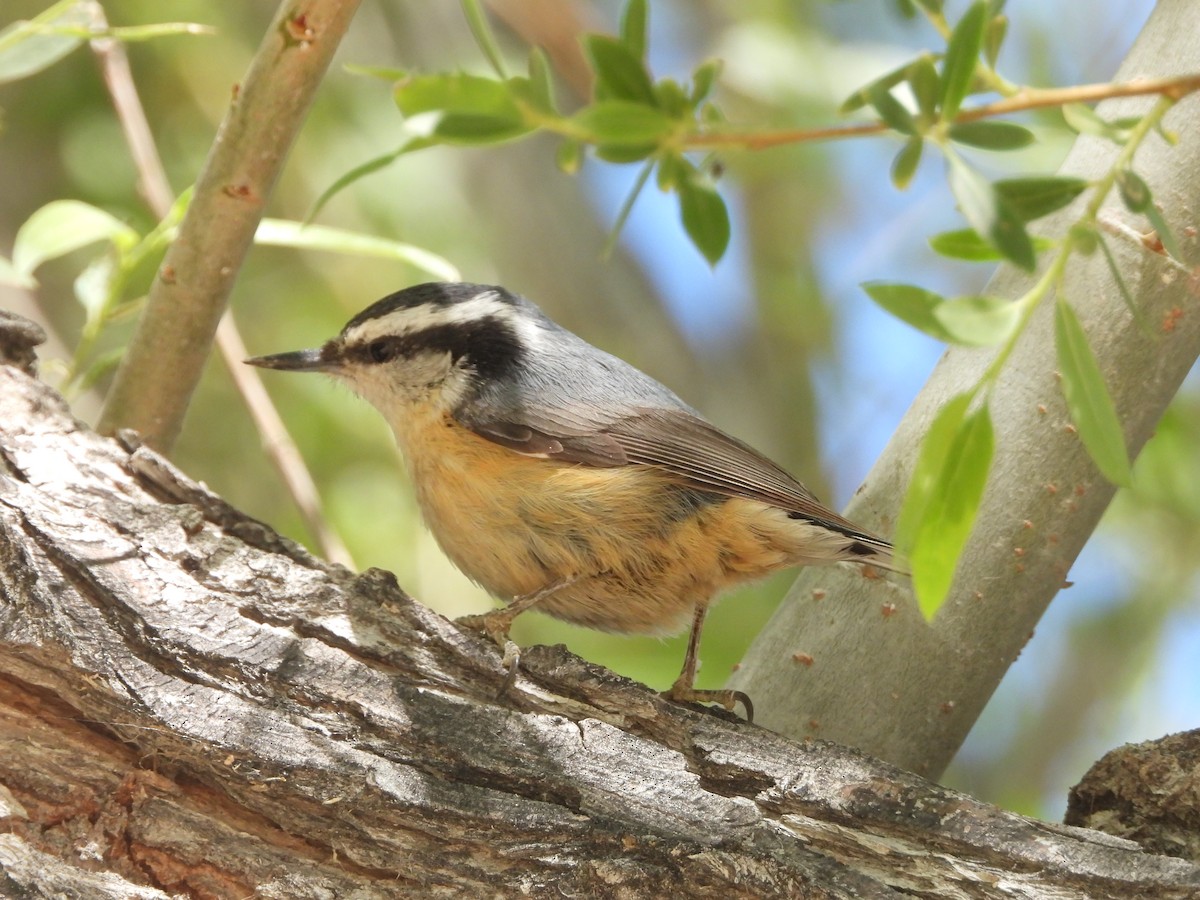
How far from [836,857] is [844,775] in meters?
0.15

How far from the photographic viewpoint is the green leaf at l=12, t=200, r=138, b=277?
2.41 meters

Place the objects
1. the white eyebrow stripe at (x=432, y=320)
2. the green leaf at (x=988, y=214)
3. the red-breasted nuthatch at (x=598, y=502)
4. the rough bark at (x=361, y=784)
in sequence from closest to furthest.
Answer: the green leaf at (x=988, y=214), the rough bark at (x=361, y=784), the red-breasted nuthatch at (x=598, y=502), the white eyebrow stripe at (x=432, y=320)

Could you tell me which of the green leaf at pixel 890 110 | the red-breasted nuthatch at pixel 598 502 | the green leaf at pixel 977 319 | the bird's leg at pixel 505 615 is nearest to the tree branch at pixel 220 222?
the red-breasted nuthatch at pixel 598 502

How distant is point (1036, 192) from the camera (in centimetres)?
125

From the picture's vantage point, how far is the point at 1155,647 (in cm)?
477

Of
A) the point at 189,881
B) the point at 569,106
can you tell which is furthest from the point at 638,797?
the point at 569,106

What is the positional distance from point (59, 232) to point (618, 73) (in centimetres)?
170

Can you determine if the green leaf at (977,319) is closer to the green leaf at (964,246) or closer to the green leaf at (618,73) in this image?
the green leaf at (964,246)

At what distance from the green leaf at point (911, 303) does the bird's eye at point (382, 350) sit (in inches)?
77.7

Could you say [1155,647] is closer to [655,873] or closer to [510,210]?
[510,210]

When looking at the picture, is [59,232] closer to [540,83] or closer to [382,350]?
[382,350]

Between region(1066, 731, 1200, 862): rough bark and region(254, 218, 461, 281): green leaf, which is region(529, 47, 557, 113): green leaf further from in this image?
region(1066, 731, 1200, 862): rough bark

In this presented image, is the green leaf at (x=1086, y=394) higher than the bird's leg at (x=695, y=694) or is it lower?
higher

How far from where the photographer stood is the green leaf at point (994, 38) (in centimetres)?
130
